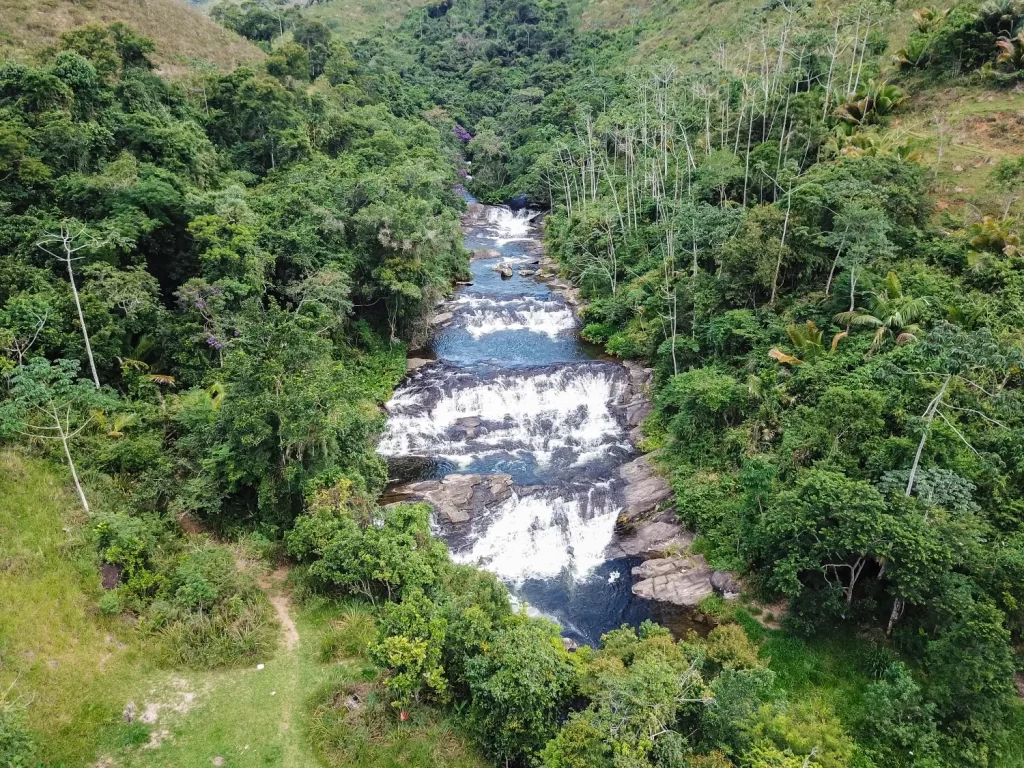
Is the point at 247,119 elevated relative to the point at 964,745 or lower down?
elevated

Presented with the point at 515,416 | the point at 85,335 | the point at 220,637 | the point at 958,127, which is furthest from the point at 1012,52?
the point at 85,335

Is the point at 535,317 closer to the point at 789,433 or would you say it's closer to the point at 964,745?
the point at 789,433

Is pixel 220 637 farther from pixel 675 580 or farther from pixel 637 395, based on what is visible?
pixel 637 395

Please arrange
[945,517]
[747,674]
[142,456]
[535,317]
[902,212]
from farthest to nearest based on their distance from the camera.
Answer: [535,317] < [902,212] < [142,456] < [945,517] < [747,674]

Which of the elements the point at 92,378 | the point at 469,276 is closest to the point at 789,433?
the point at 92,378

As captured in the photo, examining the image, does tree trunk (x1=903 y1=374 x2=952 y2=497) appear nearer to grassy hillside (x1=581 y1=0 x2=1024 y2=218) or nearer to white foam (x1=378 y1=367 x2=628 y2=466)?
white foam (x1=378 y1=367 x2=628 y2=466)

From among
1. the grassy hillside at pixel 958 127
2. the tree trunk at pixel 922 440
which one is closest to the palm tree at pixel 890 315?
the tree trunk at pixel 922 440
